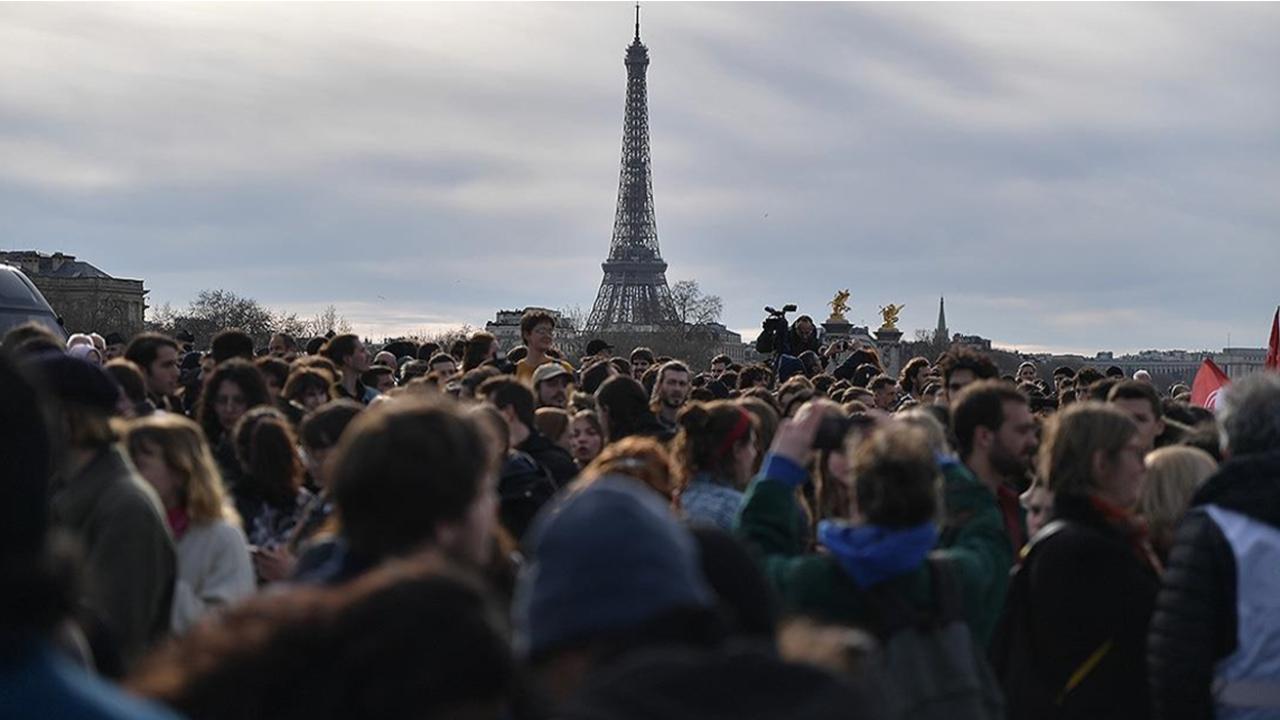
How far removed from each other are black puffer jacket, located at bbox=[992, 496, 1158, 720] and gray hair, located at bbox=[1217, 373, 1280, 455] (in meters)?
0.52

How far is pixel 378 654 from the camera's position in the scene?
2338 mm

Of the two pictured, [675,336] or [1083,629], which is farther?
[675,336]

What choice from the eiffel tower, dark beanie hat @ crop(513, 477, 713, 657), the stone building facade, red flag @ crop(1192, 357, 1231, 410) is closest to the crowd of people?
dark beanie hat @ crop(513, 477, 713, 657)

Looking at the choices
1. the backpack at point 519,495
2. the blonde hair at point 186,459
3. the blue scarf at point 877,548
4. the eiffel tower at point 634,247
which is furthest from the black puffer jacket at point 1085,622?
the eiffel tower at point 634,247

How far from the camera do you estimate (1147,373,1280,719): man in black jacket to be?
5.65 meters

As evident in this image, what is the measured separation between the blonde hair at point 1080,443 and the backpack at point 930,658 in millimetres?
1001

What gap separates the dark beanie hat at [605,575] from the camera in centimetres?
279

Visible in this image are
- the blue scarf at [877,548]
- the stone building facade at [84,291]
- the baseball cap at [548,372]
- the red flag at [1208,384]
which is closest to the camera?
the blue scarf at [877,548]

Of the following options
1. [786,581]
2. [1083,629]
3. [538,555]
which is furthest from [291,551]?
[538,555]

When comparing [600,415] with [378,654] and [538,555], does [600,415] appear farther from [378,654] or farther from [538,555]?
[378,654]

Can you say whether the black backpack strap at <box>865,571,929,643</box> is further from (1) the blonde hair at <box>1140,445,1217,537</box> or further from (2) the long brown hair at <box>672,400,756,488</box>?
(1) the blonde hair at <box>1140,445,1217,537</box>

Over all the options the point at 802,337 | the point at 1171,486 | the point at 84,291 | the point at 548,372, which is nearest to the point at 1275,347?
the point at 802,337

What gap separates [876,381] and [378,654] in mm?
12803

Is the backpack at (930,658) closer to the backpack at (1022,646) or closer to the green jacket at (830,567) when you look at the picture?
the green jacket at (830,567)
